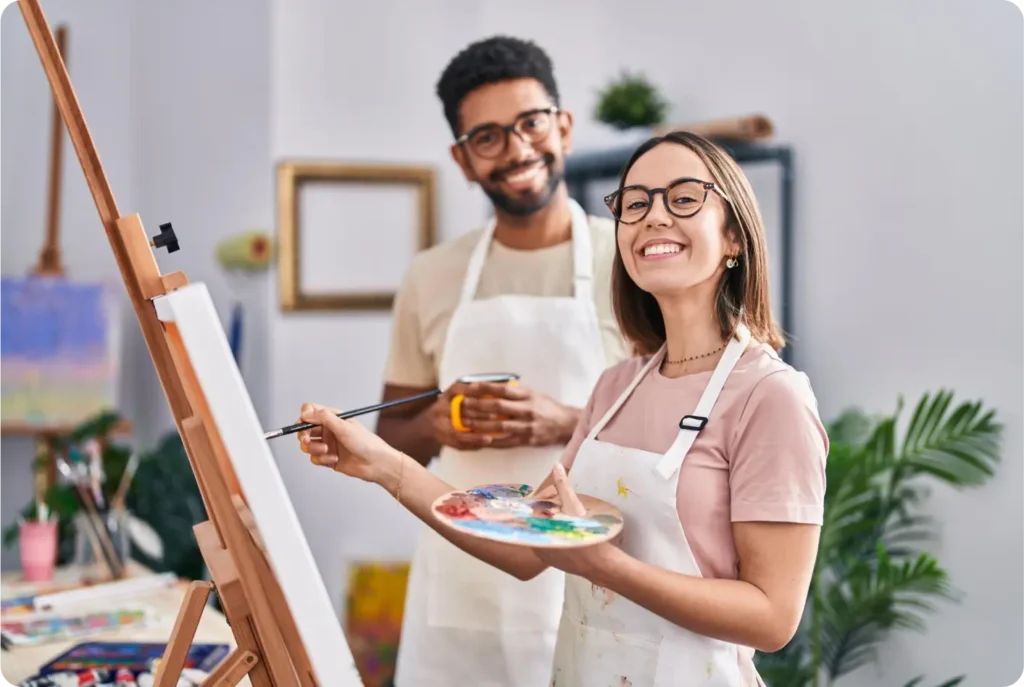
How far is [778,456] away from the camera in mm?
1083

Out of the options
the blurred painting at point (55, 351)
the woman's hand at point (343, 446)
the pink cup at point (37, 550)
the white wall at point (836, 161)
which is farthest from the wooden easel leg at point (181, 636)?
the blurred painting at point (55, 351)

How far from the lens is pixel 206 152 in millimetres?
3432

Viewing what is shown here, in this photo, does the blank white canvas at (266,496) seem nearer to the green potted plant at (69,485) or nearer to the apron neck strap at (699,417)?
the apron neck strap at (699,417)

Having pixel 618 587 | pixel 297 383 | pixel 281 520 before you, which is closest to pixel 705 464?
pixel 618 587

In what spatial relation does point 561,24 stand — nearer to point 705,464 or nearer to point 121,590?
point 121,590

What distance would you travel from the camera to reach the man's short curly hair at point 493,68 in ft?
5.55

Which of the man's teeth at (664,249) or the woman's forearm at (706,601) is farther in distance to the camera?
the man's teeth at (664,249)

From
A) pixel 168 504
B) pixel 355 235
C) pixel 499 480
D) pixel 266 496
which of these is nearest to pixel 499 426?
pixel 499 480

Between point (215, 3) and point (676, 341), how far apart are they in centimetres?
266

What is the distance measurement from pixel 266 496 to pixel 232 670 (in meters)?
0.32

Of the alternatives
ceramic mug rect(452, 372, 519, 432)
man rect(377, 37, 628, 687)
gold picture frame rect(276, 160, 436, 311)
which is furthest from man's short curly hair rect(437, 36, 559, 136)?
gold picture frame rect(276, 160, 436, 311)

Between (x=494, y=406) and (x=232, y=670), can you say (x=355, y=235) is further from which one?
(x=232, y=670)

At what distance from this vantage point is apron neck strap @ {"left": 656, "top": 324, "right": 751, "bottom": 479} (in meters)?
1.15

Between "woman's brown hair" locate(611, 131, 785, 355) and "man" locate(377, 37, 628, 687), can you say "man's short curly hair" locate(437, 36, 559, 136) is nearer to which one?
"man" locate(377, 37, 628, 687)
